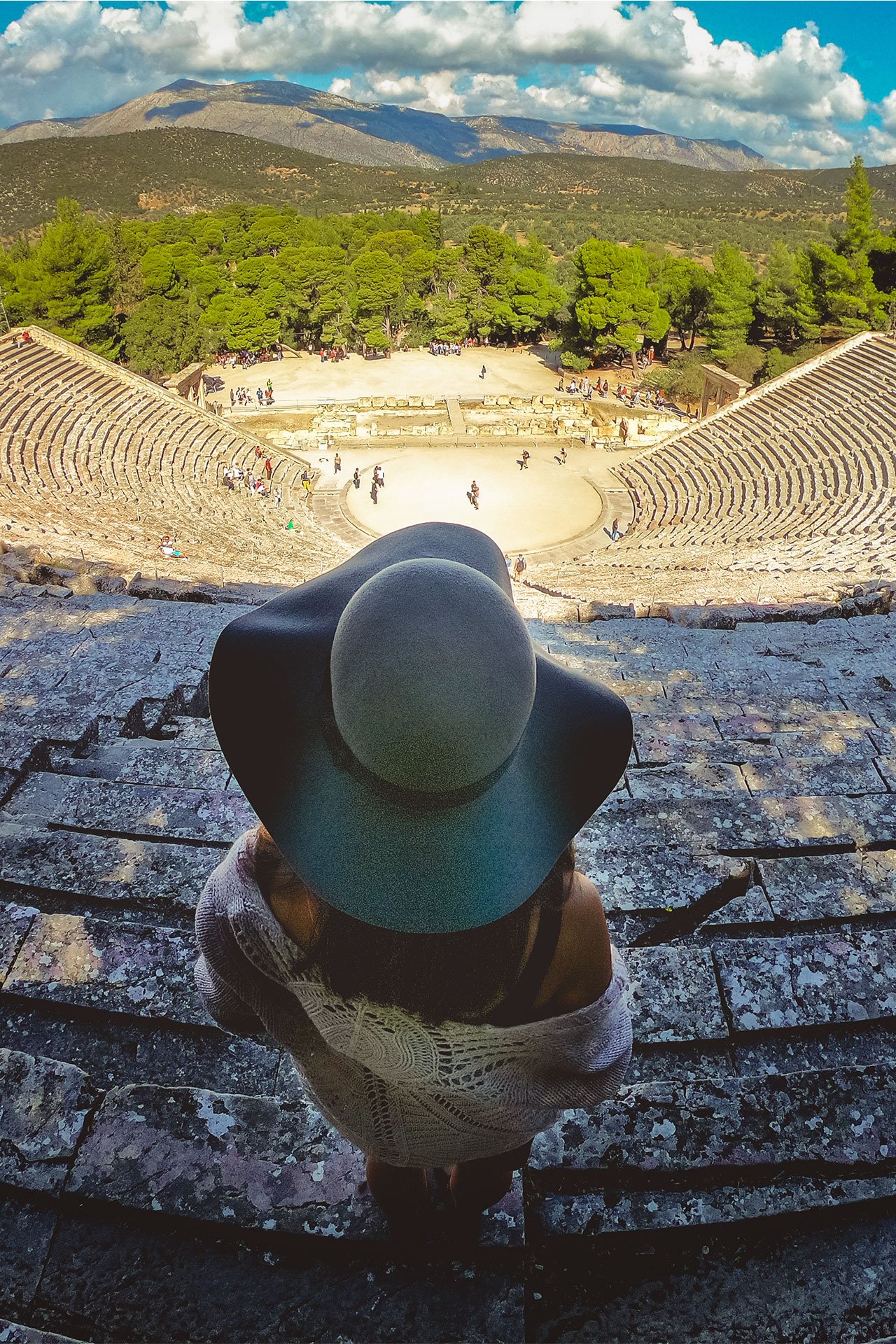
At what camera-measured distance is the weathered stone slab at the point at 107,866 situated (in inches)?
99.7

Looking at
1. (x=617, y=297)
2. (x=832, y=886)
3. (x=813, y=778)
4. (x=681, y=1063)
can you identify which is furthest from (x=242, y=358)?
(x=681, y=1063)

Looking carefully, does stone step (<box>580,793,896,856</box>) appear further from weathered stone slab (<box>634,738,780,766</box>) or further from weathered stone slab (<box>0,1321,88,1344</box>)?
weathered stone slab (<box>0,1321,88,1344</box>)

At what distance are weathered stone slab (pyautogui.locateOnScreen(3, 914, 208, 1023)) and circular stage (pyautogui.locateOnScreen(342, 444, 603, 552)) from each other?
49.4 feet

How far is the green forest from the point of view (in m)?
25.4

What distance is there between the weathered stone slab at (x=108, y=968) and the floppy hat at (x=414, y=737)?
1.36 meters

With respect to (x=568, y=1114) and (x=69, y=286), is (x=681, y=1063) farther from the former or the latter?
(x=69, y=286)

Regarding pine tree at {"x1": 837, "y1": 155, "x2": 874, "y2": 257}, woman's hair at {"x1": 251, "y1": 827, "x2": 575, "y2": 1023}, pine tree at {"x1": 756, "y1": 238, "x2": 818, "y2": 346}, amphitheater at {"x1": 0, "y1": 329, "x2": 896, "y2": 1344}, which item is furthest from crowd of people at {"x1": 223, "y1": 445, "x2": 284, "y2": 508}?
pine tree at {"x1": 837, "y1": 155, "x2": 874, "y2": 257}

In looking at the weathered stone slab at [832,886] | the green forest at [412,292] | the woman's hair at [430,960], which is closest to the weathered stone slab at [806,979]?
the weathered stone slab at [832,886]

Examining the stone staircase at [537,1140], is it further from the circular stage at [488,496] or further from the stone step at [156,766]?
the circular stage at [488,496]

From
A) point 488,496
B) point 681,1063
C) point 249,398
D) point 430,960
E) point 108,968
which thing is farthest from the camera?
Answer: point 249,398

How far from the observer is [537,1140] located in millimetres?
1889

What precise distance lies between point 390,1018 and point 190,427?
72.7ft

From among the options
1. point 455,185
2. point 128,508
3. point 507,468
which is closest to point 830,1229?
point 128,508

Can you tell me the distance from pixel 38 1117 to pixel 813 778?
3.06 m
